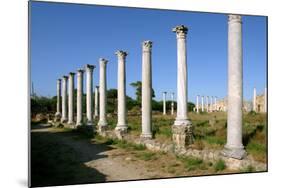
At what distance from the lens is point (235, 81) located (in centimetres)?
790

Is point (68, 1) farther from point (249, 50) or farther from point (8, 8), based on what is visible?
point (249, 50)

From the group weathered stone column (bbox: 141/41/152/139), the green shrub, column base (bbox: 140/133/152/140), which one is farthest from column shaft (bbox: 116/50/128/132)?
the green shrub

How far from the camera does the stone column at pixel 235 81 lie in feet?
25.8

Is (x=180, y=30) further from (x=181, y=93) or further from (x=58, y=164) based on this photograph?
(x=58, y=164)

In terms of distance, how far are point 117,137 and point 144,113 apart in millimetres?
950

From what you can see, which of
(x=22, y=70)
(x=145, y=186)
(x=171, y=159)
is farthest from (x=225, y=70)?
(x=22, y=70)

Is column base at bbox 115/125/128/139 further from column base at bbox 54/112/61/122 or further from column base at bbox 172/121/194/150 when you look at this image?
column base at bbox 172/121/194/150

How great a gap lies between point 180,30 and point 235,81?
1.83 m

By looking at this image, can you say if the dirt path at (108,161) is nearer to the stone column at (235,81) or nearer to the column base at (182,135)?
the column base at (182,135)

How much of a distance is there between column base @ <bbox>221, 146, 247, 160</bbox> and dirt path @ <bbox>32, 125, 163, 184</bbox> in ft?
4.63

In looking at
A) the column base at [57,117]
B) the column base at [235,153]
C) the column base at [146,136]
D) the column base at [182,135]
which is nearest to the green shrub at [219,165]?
the column base at [235,153]

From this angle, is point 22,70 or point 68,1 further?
point 68,1

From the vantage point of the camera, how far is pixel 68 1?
702cm

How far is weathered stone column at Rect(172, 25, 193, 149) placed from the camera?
8.79 m
